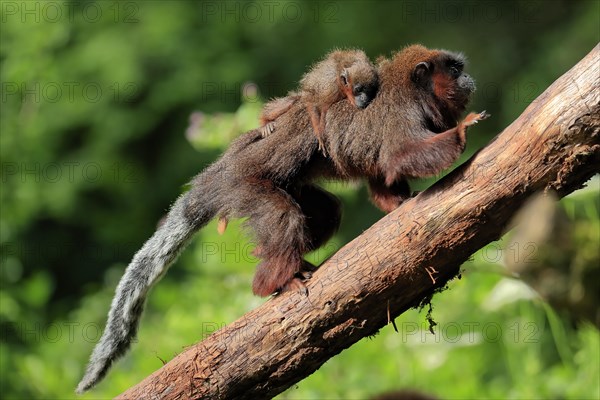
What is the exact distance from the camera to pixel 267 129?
5.35 metres

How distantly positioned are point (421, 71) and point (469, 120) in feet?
2.98

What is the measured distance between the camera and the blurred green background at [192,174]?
23.6 ft

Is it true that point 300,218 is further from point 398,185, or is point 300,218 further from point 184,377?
point 184,377

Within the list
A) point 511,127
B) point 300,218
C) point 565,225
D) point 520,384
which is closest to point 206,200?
point 300,218

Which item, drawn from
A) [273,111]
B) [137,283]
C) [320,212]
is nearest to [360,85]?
[273,111]

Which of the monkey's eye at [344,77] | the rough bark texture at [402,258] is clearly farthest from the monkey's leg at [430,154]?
the monkey's eye at [344,77]

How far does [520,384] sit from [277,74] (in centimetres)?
918

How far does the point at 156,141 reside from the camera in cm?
1466

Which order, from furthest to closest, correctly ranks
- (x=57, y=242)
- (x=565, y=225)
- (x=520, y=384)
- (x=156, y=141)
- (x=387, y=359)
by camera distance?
1. (x=156, y=141)
2. (x=57, y=242)
3. (x=387, y=359)
4. (x=520, y=384)
5. (x=565, y=225)

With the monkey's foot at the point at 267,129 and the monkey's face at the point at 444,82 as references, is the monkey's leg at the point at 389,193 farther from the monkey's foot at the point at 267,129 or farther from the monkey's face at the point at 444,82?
the monkey's foot at the point at 267,129

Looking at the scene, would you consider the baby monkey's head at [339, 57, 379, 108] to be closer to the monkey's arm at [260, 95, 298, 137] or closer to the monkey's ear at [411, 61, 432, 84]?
the monkey's ear at [411, 61, 432, 84]

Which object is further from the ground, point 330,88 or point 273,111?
point 330,88

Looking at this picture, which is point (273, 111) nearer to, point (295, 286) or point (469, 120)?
point (295, 286)

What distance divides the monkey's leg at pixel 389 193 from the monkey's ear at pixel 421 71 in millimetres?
620
